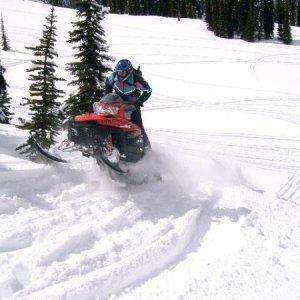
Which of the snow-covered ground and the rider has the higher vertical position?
the rider

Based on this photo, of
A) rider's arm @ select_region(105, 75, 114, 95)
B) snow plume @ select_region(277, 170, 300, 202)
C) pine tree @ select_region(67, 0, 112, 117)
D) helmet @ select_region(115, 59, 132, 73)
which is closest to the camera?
helmet @ select_region(115, 59, 132, 73)

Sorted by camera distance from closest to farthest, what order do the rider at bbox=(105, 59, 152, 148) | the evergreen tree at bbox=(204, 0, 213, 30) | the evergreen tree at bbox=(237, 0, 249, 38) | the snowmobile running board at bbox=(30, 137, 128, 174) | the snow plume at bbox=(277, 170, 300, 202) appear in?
the snowmobile running board at bbox=(30, 137, 128, 174), the rider at bbox=(105, 59, 152, 148), the snow plume at bbox=(277, 170, 300, 202), the evergreen tree at bbox=(237, 0, 249, 38), the evergreen tree at bbox=(204, 0, 213, 30)

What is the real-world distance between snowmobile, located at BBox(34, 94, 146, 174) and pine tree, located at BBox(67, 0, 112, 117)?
9.36 meters

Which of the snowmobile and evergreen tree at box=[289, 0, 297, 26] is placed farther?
evergreen tree at box=[289, 0, 297, 26]

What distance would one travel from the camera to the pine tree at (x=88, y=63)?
16641 mm

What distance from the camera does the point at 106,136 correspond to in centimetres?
713

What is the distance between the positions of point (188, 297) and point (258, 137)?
47.3 ft

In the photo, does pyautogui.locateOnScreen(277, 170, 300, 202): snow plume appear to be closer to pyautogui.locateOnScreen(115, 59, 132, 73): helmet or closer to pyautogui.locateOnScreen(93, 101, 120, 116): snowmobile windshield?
pyautogui.locateOnScreen(93, 101, 120, 116): snowmobile windshield

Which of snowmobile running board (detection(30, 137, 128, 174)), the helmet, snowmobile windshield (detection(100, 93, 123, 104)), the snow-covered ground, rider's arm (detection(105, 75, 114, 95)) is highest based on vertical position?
the helmet

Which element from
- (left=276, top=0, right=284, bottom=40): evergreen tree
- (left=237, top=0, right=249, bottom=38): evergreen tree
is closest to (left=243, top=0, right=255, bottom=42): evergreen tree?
(left=237, top=0, right=249, bottom=38): evergreen tree

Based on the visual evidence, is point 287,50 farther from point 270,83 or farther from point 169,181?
point 169,181

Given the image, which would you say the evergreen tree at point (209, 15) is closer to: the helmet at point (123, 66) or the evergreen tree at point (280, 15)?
the evergreen tree at point (280, 15)

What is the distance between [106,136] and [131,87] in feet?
3.68

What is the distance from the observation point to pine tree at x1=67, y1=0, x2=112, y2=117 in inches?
655
